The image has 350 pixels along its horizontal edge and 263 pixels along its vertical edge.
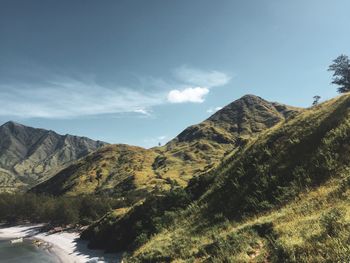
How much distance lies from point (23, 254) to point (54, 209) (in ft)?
196

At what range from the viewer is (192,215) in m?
47.7

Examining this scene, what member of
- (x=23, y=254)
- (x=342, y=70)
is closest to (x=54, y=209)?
(x=23, y=254)

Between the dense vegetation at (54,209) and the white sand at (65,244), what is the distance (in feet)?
32.0

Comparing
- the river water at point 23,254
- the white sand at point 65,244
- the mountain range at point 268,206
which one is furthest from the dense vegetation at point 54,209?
the mountain range at point 268,206

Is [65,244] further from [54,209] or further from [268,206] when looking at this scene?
[268,206]

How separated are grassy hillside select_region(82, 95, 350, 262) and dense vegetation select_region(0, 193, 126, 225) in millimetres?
74645

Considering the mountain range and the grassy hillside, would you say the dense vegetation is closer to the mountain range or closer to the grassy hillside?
the mountain range

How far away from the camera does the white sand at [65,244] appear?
253 feet

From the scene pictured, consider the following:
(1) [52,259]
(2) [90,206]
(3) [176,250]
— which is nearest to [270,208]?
(3) [176,250]

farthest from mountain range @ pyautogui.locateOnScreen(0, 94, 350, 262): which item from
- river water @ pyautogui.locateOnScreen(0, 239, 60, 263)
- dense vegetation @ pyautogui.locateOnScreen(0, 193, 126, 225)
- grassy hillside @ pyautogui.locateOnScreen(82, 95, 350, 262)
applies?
dense vegetation @ pyautogui.locateOnScreen(0, 193, 126, 225)

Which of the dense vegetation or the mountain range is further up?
the mountain range

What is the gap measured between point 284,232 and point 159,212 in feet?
126

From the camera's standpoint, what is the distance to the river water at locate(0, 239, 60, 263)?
89438mm

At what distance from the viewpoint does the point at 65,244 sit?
104 meters
